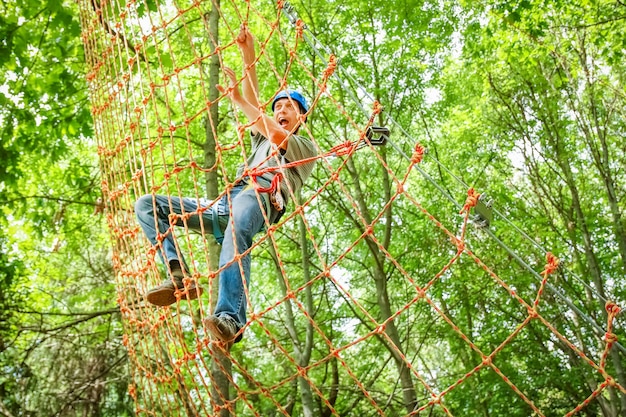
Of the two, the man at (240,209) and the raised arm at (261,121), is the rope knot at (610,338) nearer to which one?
the man at (240,209)

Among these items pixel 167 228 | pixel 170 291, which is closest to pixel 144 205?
pixel 167 228

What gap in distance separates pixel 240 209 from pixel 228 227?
0.21ft

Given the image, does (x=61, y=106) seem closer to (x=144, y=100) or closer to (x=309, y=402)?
(x=144, y=100)

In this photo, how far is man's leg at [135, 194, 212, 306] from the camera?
1.95 m

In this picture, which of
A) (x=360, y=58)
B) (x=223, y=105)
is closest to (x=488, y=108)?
(x=360, y=58)

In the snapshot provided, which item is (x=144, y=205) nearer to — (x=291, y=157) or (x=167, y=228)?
(x=167, y=228)

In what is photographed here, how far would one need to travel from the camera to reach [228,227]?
1.95 m

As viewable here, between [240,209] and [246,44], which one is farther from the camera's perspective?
[246,44]

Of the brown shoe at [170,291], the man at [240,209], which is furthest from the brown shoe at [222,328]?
the brown shoe at [170,291]

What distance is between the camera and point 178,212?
7.04 ft

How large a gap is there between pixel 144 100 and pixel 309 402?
2348 mm

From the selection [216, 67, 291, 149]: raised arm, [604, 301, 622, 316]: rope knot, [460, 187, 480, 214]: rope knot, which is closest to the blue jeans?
[216, 67, 291, 149]: raised arm

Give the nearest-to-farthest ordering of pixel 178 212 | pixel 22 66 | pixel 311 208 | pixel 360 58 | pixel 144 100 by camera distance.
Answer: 1. pixel 178 212
2. pixel 144 100
3. pixel 22 66
4. pixel 360 58
5. pixel 311 208

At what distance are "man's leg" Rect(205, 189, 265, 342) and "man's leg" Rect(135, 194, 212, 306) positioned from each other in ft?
0.36
